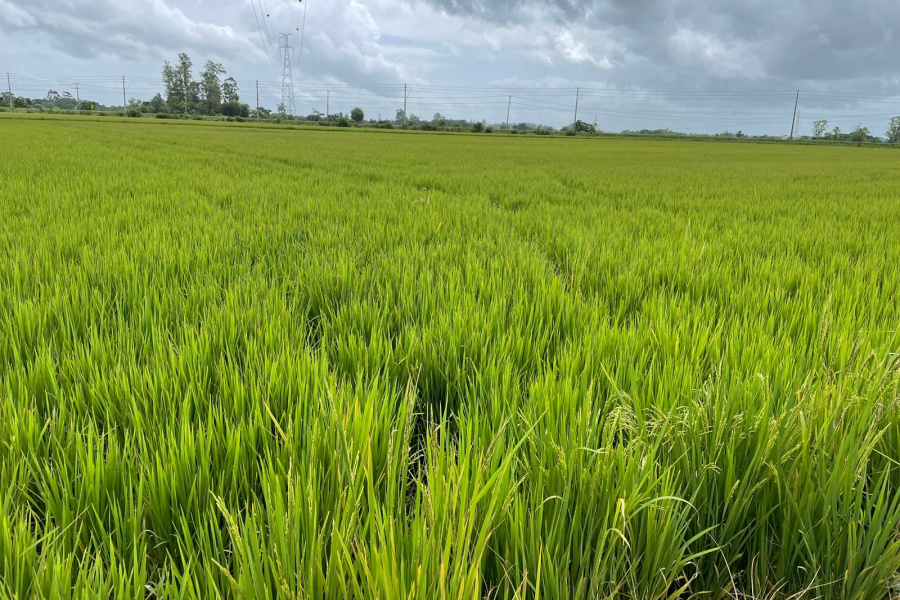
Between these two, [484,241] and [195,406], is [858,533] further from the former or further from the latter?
[484,241]

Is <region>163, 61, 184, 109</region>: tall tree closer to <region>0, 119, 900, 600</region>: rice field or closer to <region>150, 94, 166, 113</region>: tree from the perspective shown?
<region>150, 94, 166, 113</region>: tree

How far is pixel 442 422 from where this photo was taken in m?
0.70

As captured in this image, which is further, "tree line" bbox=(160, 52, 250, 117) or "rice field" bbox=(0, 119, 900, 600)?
"tree line" bbox=(160, 52, 250, 117)

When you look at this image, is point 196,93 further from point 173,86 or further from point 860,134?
point 860,134

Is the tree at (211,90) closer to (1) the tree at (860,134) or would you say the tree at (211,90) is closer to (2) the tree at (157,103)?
(2) the tree at (157,103)

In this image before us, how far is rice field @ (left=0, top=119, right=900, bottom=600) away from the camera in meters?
0.60

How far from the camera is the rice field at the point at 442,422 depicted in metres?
0.60

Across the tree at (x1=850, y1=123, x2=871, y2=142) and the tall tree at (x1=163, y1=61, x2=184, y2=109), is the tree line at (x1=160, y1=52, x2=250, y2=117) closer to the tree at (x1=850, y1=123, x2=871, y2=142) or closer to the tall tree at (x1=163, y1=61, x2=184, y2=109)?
the tall tree at (x1=163, y1=61, x2=184, y2=109)

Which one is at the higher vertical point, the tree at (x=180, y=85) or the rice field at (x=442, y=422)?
the tree at (x=180, y=85)

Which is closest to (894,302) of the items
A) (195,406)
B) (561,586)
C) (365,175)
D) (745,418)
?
(745,418)

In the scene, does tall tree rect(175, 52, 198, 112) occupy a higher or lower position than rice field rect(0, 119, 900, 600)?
higher

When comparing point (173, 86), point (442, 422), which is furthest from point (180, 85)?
point (442, 422)

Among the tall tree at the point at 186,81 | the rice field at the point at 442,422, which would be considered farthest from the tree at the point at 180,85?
the rice field at the point at 442,422

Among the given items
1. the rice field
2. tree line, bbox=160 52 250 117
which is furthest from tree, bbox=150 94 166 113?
the rice field
